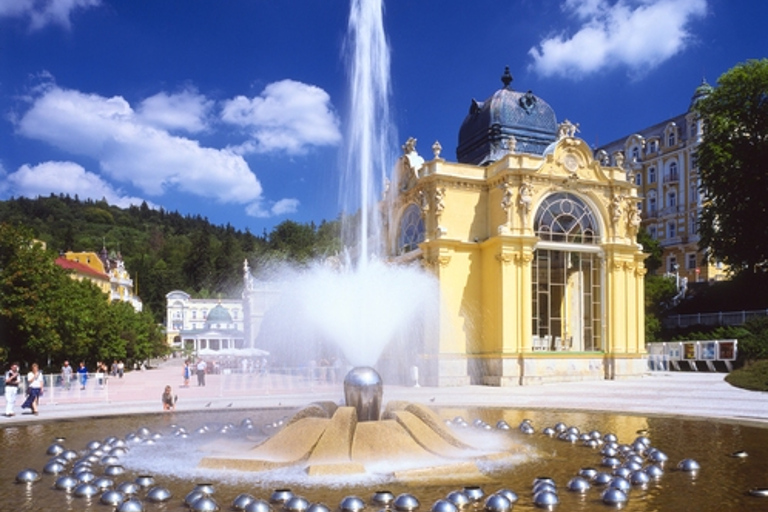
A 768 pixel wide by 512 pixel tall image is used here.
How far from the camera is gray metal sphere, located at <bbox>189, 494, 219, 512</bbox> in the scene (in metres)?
9.84

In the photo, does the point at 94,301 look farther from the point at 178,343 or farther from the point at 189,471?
the point at 178,343

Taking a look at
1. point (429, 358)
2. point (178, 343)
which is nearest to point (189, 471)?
point (429, 358)

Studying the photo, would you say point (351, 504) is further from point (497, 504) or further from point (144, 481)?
point (144, 481)

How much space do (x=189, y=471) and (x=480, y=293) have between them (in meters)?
29.0

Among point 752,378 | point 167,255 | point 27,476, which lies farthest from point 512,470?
point 167,255

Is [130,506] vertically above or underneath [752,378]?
above

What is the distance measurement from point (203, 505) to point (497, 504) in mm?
4021

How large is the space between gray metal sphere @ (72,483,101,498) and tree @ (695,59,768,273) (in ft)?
148

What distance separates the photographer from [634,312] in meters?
42.1

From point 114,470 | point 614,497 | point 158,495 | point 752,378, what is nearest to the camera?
point 614,497

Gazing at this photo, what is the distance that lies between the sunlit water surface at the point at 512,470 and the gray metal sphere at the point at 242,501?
0.15 metres

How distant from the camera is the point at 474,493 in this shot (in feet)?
34.3

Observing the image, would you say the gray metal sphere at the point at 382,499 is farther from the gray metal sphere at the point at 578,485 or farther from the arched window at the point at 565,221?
the arched window at the point at 565,221

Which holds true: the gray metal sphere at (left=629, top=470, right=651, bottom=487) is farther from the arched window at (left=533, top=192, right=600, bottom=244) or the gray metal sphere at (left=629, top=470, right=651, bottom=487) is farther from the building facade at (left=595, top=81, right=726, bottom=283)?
the building facade at (left=595, top=81, right=726, bottom=283)
